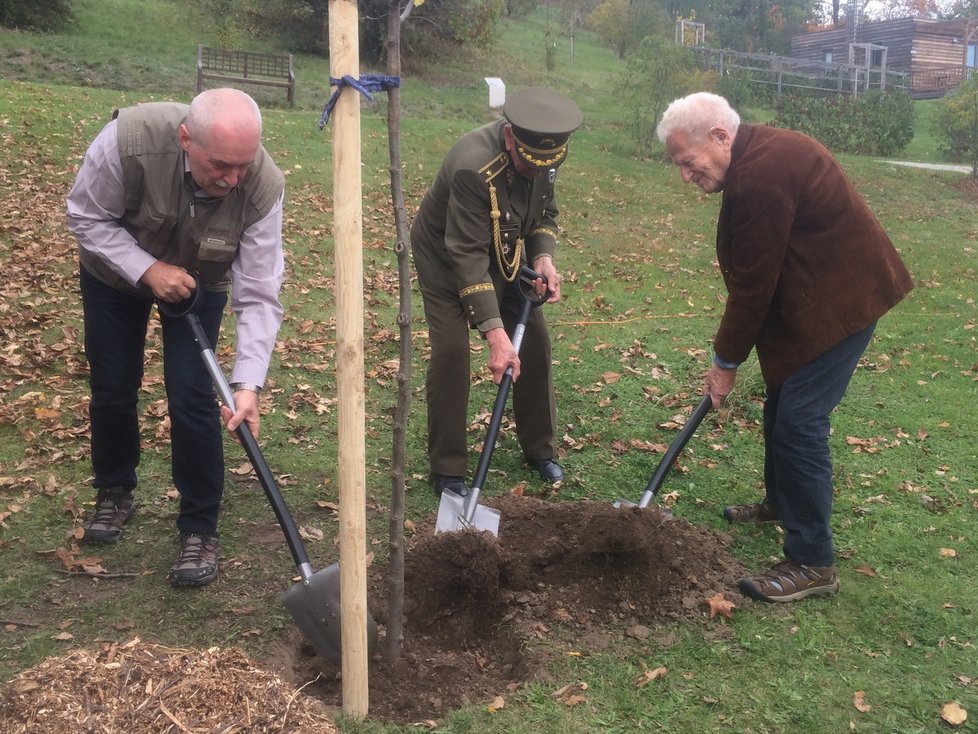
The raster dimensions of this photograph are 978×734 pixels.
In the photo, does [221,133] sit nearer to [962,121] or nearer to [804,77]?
[962,121]

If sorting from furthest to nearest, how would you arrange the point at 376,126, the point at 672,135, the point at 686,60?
the point at 686,60, the point at 376,126, the point at 672,135

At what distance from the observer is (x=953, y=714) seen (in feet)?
10.6

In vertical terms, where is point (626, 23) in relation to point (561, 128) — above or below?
above

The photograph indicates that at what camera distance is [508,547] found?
4270mm

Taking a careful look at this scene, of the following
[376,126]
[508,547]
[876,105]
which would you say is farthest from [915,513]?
[876,105]

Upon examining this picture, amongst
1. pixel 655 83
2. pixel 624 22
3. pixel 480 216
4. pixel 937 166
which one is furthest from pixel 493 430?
pixel 624 22

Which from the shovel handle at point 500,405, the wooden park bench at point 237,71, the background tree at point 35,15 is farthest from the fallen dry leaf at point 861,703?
the background tree at point 35,15

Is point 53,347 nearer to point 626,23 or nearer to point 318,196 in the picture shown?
point 318,196

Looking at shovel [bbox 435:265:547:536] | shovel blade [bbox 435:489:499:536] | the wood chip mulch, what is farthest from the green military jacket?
the wood chip mulch

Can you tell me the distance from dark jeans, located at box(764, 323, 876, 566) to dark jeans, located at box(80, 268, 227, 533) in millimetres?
2433

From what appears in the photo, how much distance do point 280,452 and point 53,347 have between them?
2.48m

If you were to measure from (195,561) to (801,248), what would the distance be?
2.89 meters

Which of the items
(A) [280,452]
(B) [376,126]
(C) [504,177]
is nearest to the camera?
(C) [504,177]

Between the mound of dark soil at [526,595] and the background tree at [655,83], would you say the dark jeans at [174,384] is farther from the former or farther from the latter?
the background tree at [655,83]
